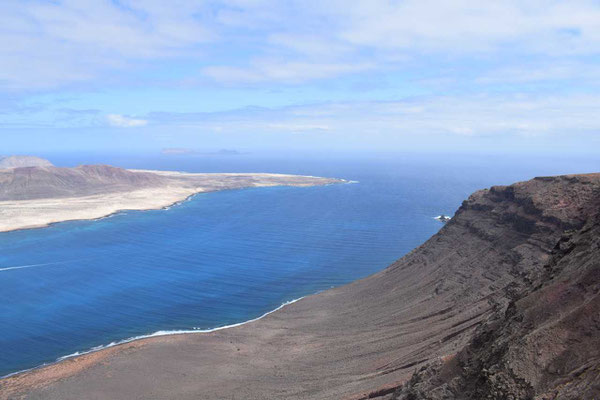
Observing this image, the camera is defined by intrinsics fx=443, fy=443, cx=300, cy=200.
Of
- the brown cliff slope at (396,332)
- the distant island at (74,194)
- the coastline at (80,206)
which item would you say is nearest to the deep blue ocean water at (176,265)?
the brown cliff slope at (396,332)

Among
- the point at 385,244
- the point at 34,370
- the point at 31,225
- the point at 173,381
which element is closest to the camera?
the point at 173,381

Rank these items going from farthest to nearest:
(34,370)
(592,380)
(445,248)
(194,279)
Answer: (194,279), (445,248), (34,370), (592,380)

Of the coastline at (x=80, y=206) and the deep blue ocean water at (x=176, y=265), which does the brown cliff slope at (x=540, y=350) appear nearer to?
the deep blue ocean water at (x=176, y=265)

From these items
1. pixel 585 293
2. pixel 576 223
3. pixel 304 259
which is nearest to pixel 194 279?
pixel 304 259

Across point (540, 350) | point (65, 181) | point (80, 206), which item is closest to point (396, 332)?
point (540, 350)

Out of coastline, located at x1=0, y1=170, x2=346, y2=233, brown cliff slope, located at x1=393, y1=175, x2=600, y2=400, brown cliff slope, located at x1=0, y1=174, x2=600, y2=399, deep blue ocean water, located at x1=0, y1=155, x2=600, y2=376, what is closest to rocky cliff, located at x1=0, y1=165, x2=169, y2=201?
coastline, located at x1=0, y1=170, x2=346, y2=233

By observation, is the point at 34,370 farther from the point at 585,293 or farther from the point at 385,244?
the point at 385,244

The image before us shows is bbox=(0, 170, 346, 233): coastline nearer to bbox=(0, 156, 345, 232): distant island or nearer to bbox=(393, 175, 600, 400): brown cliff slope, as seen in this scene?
bbox=(0, 156, 345, 232): distant island

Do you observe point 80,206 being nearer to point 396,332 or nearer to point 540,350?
point 396,332
